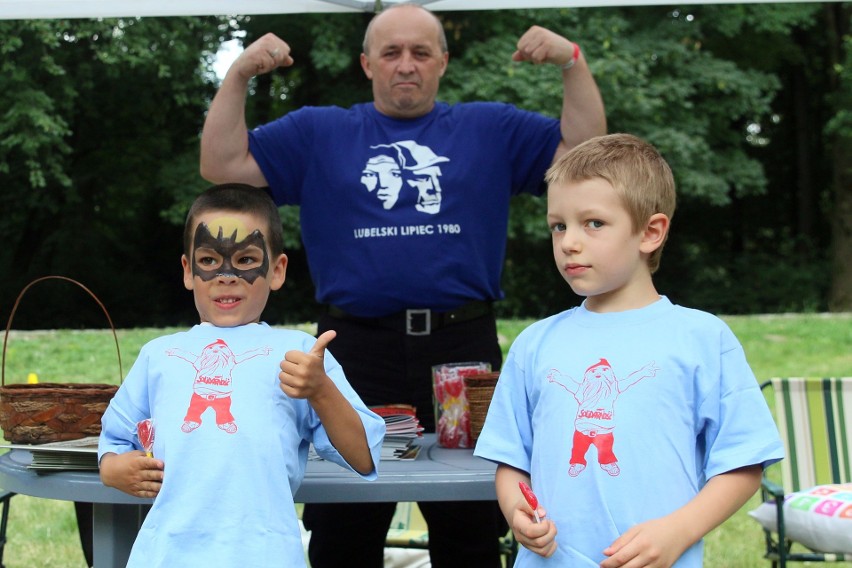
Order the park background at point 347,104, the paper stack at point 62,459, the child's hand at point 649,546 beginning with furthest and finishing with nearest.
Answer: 1. the park background at point 347,104
2. the paper stack at point 62,459
3. the child's hand at point 649,546

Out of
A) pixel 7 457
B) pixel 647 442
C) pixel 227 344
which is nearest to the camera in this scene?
→ pixel 647 442

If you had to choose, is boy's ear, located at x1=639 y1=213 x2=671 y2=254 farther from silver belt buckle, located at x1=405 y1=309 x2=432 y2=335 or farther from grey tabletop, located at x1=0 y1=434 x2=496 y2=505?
silver belt buckle, located at x1=405 y1=309 x2=432 y2=335

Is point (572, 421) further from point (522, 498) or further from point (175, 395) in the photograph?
point (175, 395)

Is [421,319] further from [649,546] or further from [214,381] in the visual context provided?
[649,546]

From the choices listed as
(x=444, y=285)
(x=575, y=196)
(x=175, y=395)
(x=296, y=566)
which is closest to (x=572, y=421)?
(x=575, y=196)

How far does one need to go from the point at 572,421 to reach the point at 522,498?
176 millimetres

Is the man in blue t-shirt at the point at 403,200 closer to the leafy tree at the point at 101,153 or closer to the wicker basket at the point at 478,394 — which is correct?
the wicker basket at the point at 478,394

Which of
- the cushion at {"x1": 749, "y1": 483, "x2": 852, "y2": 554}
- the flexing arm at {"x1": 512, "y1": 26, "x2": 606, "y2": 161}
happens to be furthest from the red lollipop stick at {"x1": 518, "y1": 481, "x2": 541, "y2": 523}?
the cushion at {"x1": 749, "y1": 483, "x2": 852, "y2": 554}

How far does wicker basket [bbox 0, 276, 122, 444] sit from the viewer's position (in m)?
2.38

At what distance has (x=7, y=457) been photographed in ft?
8.36

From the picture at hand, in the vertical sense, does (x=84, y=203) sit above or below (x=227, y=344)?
above

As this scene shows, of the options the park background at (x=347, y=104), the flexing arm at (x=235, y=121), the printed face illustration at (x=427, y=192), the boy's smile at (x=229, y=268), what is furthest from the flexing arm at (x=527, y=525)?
the park background at (x=347, y=104)

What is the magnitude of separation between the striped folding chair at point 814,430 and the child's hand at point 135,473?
3.00 meters

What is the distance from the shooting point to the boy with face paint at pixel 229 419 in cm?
195
